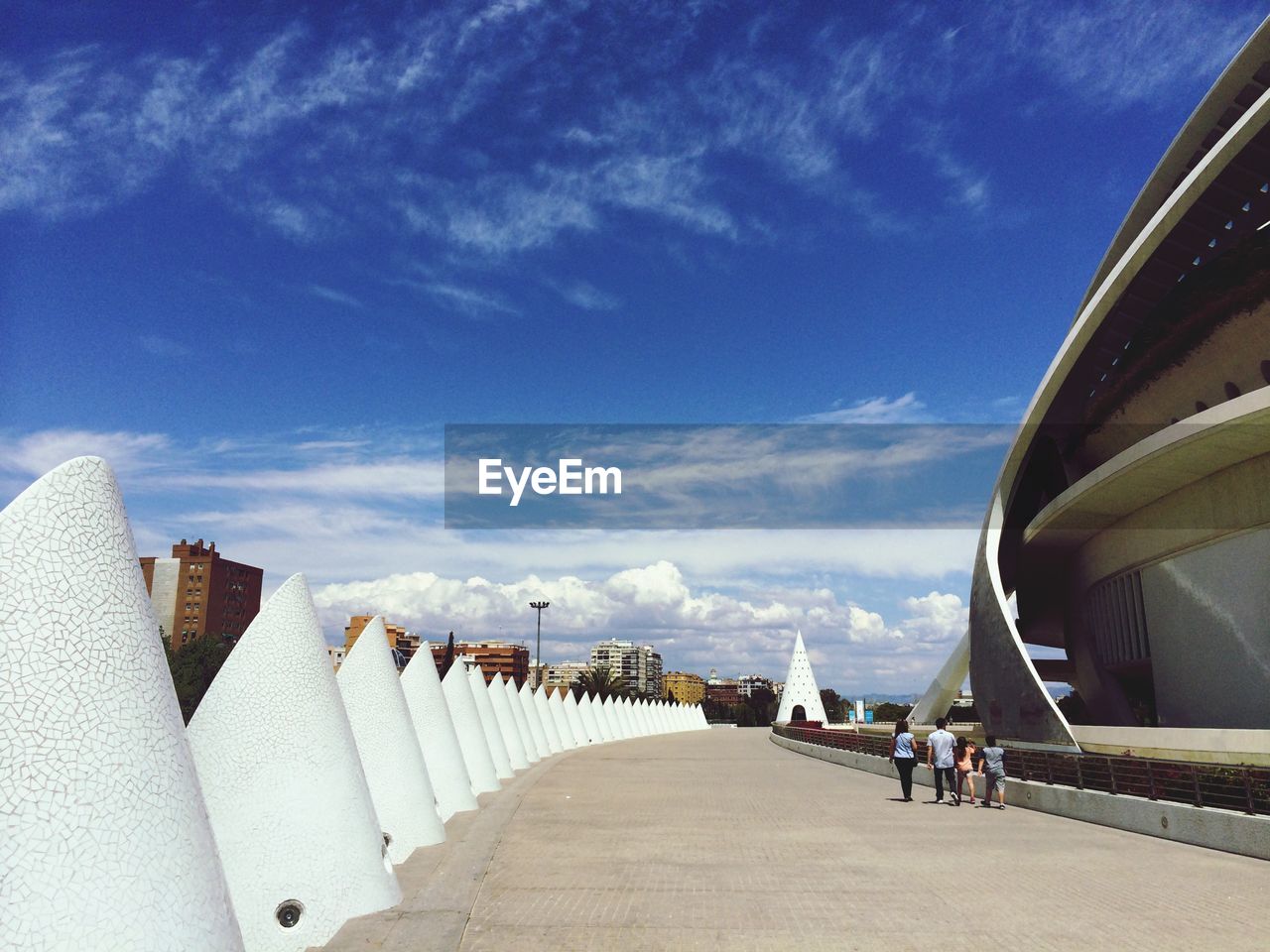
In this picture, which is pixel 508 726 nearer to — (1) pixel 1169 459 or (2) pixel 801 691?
(1) pixel 1169 459

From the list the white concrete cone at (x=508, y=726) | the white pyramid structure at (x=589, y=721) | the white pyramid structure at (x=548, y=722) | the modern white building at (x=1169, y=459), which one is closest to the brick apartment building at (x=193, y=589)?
the white pyramid structure at (x=589, y=721)

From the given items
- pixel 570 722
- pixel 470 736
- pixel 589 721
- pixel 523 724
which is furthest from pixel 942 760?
pixel 589 721

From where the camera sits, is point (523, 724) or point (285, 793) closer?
point (285, 793)

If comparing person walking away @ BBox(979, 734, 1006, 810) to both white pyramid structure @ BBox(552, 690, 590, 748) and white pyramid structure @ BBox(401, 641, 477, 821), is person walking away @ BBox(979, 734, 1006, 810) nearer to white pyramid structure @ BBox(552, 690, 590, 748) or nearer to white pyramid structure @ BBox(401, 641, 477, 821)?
white pyramid structure @ BBox(401, 641, 477, 821)

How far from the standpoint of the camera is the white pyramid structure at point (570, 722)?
3489 cm

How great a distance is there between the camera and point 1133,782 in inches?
461

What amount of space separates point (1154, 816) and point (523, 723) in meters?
19.3

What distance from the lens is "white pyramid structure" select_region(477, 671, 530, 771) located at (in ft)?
77.1

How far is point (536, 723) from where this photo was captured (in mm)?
30000

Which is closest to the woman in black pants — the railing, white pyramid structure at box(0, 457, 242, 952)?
the railing

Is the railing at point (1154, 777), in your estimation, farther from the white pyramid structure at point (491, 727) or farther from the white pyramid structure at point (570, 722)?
the white pyramid structure at point (570, 722)

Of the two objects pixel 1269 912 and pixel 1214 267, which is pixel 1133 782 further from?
pixel 1214 267

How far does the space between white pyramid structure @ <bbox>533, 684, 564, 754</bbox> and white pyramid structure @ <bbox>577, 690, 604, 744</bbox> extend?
600cm

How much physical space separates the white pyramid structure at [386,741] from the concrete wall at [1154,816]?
8438mm
